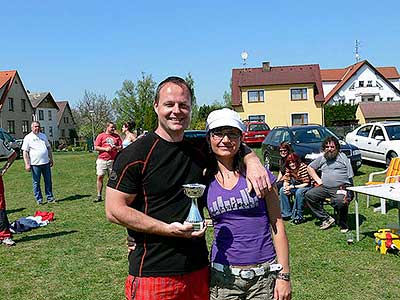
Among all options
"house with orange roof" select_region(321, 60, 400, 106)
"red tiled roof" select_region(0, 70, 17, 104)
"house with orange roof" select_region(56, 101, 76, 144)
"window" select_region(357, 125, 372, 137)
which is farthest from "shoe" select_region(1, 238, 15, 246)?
"house with orange roof" select_region(56, 101, 76, 144)

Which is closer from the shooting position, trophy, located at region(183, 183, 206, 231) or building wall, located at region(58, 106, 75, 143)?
trophy, located at region(183, 183, 206, 231)

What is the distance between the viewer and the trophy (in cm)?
226

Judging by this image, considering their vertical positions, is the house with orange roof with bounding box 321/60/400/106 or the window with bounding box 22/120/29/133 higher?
the house with orange roof with bounding box 321/60/400/106

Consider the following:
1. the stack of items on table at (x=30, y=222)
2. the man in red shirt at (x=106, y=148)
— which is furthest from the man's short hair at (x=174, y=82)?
the man in red shirt at (x=106, y=148)

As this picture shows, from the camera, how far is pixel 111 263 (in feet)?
20.1

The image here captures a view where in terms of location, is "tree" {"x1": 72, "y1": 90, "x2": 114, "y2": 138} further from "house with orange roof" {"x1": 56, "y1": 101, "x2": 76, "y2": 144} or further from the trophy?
the trophy

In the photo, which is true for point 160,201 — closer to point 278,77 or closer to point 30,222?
point 30,222

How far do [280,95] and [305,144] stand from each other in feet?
107

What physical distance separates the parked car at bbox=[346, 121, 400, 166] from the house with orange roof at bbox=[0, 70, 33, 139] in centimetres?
4411

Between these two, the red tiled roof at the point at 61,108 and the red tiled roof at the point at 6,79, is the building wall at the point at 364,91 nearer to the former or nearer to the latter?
the red tiled roof at the point at 6,79

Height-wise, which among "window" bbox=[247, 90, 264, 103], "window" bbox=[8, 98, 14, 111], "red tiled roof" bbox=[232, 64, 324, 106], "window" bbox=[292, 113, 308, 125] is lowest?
"window" bbox=[292, 113, 308, 125]

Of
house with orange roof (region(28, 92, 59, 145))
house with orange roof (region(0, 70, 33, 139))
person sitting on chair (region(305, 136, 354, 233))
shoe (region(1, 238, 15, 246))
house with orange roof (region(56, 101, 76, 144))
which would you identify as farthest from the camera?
house with orange roof (region(56, 101, 76, 144))

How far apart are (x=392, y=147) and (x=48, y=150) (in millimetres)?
10139

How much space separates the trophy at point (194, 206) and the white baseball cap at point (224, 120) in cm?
40
